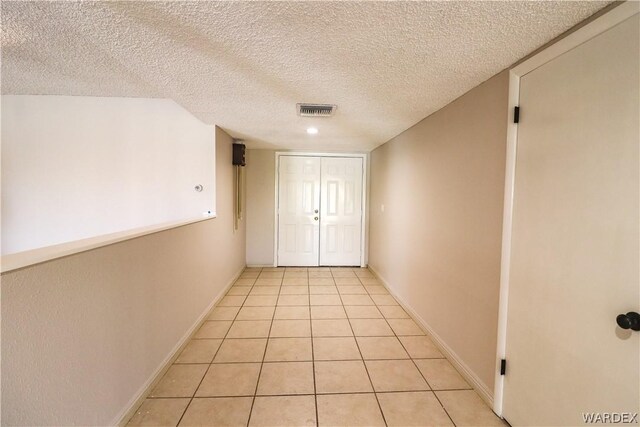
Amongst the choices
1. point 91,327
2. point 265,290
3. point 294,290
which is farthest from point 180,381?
point 294,290

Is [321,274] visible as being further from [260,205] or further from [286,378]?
[286,378]

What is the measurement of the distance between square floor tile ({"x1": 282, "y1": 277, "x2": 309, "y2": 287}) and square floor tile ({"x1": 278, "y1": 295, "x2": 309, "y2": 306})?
0.48 metres

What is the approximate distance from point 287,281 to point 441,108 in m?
3.13

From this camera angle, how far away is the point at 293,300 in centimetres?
335

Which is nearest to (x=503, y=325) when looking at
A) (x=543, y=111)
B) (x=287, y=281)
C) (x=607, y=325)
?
(x=607, y=325)

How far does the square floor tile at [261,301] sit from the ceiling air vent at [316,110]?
225 centimetres

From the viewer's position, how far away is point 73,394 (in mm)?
1172

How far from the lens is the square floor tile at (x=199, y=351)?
6.93 feet

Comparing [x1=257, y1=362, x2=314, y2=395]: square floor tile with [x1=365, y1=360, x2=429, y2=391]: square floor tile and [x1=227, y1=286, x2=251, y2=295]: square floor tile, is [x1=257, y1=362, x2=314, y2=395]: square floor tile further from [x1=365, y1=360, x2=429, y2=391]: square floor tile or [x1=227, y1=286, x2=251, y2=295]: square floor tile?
[x1=227, y1=286, x2=251, y2=295]: square floor tile

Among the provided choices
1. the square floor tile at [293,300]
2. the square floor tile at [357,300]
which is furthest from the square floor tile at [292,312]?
the square floor tile at [357,300]

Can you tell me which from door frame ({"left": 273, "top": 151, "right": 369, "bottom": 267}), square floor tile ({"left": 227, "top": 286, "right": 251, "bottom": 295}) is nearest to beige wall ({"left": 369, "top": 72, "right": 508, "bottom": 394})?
door frame ({"left": 273, "top": 151, "right": 369, "bottom": 267})

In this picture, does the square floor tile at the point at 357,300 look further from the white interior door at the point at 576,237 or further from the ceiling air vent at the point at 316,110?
the ceiling air vent at the point at 316,110

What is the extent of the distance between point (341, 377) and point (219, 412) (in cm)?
85

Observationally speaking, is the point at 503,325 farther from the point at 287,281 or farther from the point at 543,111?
Answer: the point at 287,281
